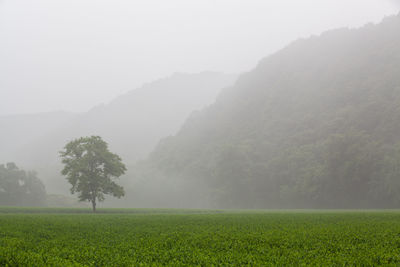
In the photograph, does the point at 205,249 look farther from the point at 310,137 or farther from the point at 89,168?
the point at 310,137

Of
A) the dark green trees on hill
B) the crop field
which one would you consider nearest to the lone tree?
the crop field

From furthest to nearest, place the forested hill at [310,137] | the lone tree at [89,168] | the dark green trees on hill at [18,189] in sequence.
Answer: the dark green trees on hill at [18,189]
the forested hill at [310,137]
the lone tree at [89,168]

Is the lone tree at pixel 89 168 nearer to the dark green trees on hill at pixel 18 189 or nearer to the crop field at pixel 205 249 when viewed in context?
the crop field at pixel 205 249

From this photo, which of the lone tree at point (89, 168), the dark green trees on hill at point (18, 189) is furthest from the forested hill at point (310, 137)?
the lone tree at point (89, 168)

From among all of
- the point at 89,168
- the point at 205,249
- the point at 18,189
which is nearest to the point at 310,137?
the point at 89,168

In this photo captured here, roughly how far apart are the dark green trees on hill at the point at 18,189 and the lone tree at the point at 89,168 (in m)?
46.8

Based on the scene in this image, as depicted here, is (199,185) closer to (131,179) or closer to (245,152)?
(245,152)

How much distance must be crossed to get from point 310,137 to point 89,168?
93.4m

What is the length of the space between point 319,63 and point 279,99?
126 ft

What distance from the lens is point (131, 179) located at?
511 ft

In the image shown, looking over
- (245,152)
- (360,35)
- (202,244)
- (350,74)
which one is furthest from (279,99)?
(202,244)

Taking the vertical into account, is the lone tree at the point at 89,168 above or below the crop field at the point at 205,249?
above

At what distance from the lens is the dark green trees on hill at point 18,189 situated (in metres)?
94.4

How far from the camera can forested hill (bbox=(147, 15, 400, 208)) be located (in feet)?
309
